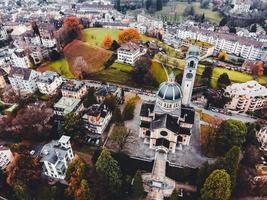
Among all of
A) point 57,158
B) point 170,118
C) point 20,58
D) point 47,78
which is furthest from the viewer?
point 20,58

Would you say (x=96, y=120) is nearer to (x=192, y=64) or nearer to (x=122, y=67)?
(x=192, y=64)

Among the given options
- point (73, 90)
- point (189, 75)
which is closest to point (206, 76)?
point (189, 75)

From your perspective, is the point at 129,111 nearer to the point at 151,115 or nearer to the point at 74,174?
the point at 151,115

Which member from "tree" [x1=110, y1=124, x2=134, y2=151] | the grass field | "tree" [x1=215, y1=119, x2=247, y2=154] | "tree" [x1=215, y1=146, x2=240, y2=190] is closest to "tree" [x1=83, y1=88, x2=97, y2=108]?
"tree" [x1=110, y1=124, x2=134, y2=151]

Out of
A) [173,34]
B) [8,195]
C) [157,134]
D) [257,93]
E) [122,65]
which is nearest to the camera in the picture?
[8,195]

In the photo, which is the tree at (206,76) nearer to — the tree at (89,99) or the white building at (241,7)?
the tree at (89,99)

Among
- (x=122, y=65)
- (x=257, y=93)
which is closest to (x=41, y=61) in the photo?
(x=122, y=65)
